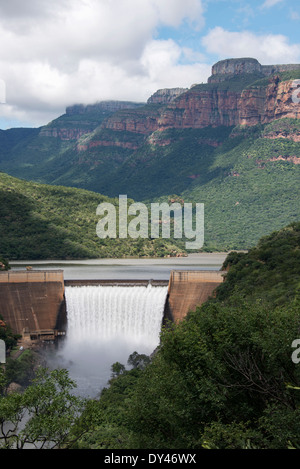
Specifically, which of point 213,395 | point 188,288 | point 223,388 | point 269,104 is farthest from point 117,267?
point 269,104

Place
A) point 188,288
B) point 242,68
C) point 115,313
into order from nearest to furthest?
point 188,288
point 115,313
point 242,68

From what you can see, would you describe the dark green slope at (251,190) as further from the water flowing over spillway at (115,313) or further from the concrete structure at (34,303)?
the concrete structure at (34,303)

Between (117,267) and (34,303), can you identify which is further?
(117,267)

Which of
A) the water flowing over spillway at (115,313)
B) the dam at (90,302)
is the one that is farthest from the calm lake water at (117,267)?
the dam at (90,302)

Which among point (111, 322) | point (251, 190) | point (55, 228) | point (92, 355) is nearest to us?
point (92, 355)

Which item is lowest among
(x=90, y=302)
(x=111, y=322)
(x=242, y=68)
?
(x=111, y=322)

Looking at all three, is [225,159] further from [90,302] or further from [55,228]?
[90,302]

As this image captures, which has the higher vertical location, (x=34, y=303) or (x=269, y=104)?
(x=269, y=104)
